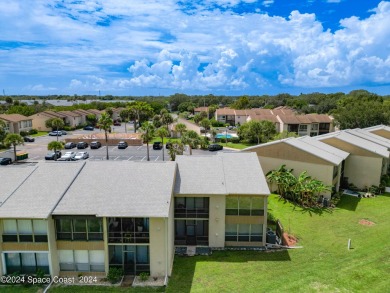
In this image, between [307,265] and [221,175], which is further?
[221,175]

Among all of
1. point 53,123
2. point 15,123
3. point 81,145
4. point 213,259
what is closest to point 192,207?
point 213,259

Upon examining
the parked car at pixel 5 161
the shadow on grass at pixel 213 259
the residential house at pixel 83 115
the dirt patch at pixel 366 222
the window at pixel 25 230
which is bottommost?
the dirt patch at pixel 366 222

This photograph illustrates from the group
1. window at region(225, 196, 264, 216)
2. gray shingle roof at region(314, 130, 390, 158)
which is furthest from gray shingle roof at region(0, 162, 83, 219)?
gray shingle roof at region(314, 130, 390, 158)

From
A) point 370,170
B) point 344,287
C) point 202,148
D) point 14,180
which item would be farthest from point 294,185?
point 202,148

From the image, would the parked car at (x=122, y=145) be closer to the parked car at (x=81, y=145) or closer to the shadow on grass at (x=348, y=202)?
the parked car at (x=81, y=145)

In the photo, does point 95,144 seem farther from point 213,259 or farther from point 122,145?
point 213,259

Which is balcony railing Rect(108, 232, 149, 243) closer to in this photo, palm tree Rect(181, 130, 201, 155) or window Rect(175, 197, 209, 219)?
window Rect(175, 197, 209, 219)

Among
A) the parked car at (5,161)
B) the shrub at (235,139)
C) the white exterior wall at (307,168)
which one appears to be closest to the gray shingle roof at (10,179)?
the white exterior wall at (307,168)
